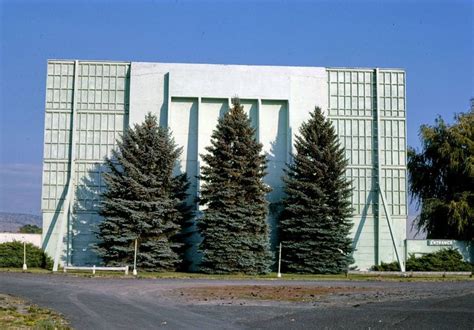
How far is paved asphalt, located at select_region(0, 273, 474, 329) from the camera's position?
47.0 feet

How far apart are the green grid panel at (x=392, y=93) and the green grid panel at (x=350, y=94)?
0.65 m

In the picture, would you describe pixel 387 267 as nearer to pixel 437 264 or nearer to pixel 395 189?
pixel 437 264

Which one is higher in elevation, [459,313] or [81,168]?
[81,168]

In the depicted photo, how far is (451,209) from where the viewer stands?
43000 mm

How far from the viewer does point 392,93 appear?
4516 cm

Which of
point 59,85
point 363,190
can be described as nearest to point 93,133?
point 59,85

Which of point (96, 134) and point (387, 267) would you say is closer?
point (387, 267)

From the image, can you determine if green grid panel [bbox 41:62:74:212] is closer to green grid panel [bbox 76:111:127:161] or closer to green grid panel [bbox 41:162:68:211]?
green grid panel [bbox 41:162:68:211]

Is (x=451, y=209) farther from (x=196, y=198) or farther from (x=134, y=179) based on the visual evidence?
(x=134, y=179)

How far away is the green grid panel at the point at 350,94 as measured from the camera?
45.0m

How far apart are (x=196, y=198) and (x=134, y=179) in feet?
12.8

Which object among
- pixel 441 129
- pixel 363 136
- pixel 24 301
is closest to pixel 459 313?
pixel 24 301

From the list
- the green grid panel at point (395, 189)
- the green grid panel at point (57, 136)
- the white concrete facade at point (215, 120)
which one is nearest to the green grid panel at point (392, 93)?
the white concrete facade at point (215, 120)

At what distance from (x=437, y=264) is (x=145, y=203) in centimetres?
1794
